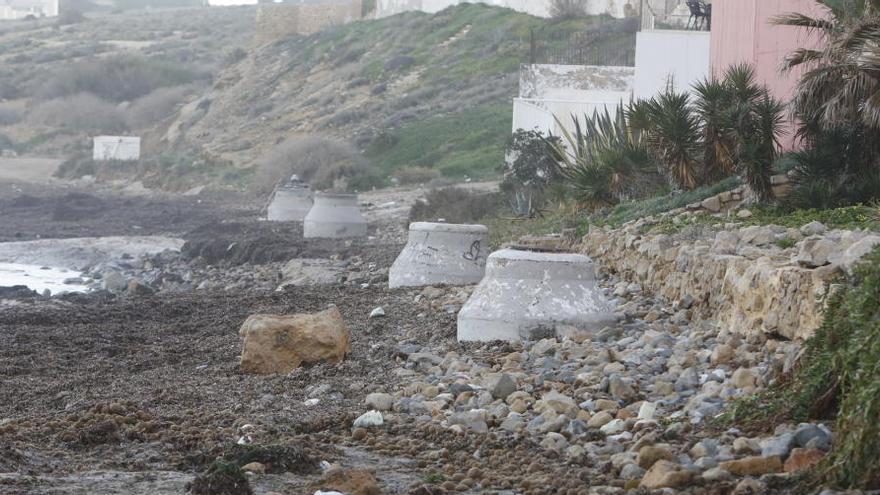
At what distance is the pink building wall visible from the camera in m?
16.8

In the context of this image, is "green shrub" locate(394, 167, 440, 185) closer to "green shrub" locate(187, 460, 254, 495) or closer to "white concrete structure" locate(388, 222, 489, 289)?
"white concrete structure" locate(388, 222, 489, 289)

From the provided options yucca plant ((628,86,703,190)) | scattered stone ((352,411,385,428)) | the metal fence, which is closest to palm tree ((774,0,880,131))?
yucca plant ((628,86,703,190))

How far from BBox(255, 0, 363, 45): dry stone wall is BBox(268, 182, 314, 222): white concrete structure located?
4645cm

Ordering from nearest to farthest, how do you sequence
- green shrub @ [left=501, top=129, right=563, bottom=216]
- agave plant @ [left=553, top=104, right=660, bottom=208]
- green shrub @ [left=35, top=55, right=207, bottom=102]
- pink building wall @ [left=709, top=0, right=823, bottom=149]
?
1. pink building wall @ [left=709, top=0, right=823, bottom=149]
2. agave plant @ [left=553, top=104, right=660, bottom=208]
3. green shrub @ [left=501, top=129, right=563, bottom=216]
4. green shrub @ [left=35, top=55, right=207, bottom=102]

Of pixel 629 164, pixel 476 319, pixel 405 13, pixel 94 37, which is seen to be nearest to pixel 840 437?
pixel 476 319

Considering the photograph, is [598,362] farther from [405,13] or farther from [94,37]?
[94,37]

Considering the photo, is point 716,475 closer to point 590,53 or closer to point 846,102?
point 846,102

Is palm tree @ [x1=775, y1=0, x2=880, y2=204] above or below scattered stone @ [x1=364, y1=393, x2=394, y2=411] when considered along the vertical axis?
above

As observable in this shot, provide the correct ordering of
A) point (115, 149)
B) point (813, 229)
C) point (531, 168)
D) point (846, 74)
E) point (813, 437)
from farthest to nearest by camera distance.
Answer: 1. point (115, 149)
2. point (531, 168)
3. point (846, 74)
4. point (813, 229)
5. point (813, 437)

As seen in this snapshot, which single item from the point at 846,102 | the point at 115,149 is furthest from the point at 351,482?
the point at 115,149

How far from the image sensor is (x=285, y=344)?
11.0 metres

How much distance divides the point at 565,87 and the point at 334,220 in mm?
9315

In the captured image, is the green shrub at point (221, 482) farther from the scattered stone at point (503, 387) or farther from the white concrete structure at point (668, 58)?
the white concrete structure at point (668, 58)

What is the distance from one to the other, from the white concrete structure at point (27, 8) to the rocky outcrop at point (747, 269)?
5565 inches
